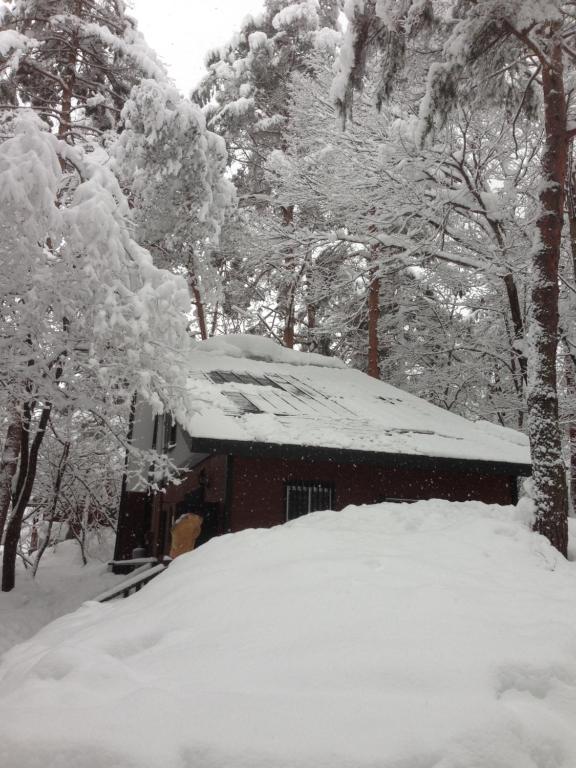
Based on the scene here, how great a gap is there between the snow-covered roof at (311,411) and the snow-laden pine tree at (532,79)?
10.5ft

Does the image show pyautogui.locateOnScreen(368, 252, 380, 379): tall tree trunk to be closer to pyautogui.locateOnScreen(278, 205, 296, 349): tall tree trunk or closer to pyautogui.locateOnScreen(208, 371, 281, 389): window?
pyautogui.locateOnScreen(278, 205, 296, 349): tall tree trunk

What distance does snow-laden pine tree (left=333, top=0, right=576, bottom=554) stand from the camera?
19.9 ft

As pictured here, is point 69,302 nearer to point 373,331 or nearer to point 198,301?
point 198,301

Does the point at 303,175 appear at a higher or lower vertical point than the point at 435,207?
higher

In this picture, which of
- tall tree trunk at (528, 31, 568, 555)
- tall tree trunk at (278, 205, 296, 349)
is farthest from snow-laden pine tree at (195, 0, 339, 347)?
tall tree trunk at (528, 31, 568, 555)

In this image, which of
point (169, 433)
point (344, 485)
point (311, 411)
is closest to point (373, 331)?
point (169, 433)

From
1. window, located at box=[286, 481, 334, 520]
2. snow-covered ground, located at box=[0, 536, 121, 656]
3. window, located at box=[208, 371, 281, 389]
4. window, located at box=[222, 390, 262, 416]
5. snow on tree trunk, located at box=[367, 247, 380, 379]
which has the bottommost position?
snow-covered ground, located at box=[0, 536, 121, 656]

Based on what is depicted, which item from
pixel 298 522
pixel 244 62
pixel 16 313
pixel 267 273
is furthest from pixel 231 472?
pixel 244 62

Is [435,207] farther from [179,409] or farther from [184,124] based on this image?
[179,409]

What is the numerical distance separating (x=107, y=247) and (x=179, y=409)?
8.35 feet

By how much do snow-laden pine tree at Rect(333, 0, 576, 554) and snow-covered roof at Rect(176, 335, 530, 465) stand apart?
3.21m


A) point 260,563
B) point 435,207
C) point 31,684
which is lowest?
point 31,684

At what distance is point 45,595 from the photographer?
11.5m

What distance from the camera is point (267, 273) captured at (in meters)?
21.0
